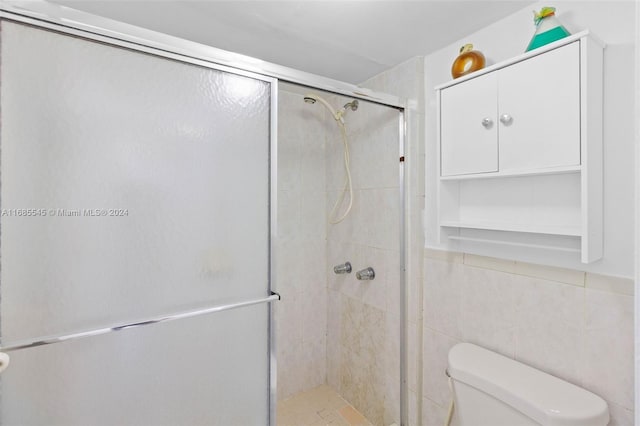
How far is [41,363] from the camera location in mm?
803

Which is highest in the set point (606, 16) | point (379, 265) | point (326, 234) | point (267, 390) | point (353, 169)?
point (606, 16)

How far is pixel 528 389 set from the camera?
1072 millimetres

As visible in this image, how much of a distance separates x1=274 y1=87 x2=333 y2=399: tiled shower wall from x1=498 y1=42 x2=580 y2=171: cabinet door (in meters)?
1.26

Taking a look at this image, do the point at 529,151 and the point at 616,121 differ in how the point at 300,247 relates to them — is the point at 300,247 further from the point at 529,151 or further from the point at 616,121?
the point at 616,121

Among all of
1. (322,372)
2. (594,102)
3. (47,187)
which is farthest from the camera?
(322,372)

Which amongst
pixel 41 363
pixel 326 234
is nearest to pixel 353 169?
pixel 326 234

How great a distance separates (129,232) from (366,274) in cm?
129

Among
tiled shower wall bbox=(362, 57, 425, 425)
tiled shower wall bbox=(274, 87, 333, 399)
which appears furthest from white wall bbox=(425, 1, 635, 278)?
tiled shower wall bbox=(274, 87, 333, 399)

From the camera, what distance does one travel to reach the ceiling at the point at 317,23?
1.19 meters

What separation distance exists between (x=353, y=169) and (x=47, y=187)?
1.52 m

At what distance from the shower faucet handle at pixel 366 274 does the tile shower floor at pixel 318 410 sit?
0.85 m

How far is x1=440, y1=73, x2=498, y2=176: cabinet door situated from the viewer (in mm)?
1193

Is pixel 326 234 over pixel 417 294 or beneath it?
over

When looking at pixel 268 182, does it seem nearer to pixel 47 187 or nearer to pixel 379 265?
pixel 47 187
